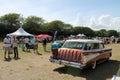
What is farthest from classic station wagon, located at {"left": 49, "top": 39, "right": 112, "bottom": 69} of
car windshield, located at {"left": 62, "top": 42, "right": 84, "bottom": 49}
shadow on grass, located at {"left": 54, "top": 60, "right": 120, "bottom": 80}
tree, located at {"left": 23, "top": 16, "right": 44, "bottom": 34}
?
tree, located at {"left": 23, "top": 16, "right": 44, "bottom": 34}

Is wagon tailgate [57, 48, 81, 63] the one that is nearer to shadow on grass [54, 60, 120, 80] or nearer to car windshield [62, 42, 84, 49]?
car windshield [62, 42, 84, 49]

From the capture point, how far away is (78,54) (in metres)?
8.60

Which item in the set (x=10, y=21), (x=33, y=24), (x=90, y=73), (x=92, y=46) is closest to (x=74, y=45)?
(x=92, y=46)

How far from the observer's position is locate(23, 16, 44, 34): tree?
6646 centimetres

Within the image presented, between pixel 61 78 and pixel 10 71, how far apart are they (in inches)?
109

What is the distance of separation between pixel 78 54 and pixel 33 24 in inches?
2464

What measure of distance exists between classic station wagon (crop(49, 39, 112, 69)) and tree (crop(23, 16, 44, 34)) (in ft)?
187

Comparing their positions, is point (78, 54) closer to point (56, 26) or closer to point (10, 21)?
point (10, 21)

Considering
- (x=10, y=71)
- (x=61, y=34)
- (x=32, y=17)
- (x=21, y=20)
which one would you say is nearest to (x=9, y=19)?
(x=21, y=20)

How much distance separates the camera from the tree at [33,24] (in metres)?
66.5

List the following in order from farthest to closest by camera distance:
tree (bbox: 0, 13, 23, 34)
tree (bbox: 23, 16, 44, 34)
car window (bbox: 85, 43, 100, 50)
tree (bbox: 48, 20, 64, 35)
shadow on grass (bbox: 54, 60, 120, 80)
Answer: tree (bbox: 48, 20, 64, 35), tree (bbox: 23, 16, 44, 34), tree (bbox: 0, 13, 23, 34), car window (bbox: 85, 43, 100, 50), shadow on grass (bbox: 54, 60, 120, 80)

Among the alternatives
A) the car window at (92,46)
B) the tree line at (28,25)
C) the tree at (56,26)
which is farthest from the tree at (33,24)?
the car window at (92,46)

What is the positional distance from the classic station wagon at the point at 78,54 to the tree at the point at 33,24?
5711 centimetres

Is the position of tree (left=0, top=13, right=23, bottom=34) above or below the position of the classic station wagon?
above
